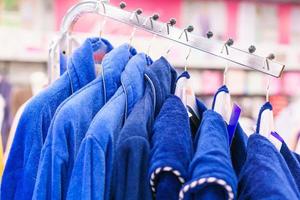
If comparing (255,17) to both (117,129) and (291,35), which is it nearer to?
(291,35)

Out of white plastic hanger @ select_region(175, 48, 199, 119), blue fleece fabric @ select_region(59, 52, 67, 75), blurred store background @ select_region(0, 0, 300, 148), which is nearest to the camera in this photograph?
white plastic hanger @ select_region(175, 48, 199, 119)

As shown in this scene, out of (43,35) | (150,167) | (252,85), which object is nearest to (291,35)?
(252,85)

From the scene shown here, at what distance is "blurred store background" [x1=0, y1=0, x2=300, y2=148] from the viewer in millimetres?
3211

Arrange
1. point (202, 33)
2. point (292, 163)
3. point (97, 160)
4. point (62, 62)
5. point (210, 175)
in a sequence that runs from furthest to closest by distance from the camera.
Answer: point (202, 33), point (62, 62), point (292, 163), point (97, 160), point (210, 175)

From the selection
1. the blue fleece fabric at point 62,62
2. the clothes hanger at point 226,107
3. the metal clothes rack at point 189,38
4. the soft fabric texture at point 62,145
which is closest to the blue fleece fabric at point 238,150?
the clothes hanger at point 226,107

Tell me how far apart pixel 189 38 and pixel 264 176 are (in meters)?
0.31

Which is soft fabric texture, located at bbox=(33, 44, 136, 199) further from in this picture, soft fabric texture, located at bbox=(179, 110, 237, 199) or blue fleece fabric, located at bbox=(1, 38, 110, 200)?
soft fabric texture, located at bbox=(179, 110, 237, 199)

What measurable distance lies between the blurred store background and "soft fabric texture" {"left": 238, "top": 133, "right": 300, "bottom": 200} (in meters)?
2.34

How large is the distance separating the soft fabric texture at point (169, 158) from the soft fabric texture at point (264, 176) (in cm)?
9

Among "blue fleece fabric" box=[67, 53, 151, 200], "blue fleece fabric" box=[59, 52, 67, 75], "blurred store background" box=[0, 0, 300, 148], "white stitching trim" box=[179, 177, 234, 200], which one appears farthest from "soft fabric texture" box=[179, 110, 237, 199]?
"blurred store background" box=[0, 0, 300, 148]

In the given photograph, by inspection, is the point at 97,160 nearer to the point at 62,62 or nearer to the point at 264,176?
the point at 264,176

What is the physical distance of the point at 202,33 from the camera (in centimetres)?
348

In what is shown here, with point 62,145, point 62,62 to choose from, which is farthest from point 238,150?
point 62,62

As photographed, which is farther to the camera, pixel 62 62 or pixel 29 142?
pixel 62 62
